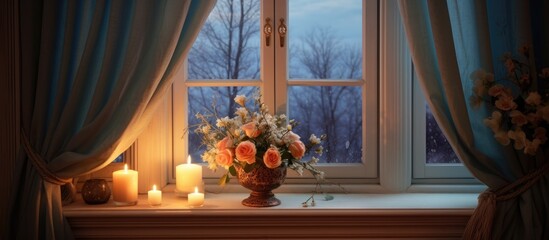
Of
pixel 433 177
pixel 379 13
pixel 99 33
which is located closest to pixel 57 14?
pixel 99 33

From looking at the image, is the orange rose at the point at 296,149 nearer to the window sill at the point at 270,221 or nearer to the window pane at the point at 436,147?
the window sill at the point at 270,221

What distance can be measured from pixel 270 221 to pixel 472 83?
925mm

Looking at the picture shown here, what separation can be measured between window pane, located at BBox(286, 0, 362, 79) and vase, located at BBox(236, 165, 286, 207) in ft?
1.64

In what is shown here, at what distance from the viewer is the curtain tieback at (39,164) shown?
Result: 209cm

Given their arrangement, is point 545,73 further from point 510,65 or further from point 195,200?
point 195,200

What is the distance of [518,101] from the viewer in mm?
2043

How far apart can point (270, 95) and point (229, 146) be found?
38 cm

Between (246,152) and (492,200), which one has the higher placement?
(246,152)

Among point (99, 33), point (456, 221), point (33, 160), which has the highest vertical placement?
point (99, 33)

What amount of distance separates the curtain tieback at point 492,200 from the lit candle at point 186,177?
42.5 inches

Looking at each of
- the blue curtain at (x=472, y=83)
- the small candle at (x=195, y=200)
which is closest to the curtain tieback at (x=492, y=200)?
the blue curtain at (x=472, y=83)

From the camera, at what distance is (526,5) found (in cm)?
208

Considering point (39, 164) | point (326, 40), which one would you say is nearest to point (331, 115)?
point (326, 40)

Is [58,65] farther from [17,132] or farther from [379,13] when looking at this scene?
[379,13]
